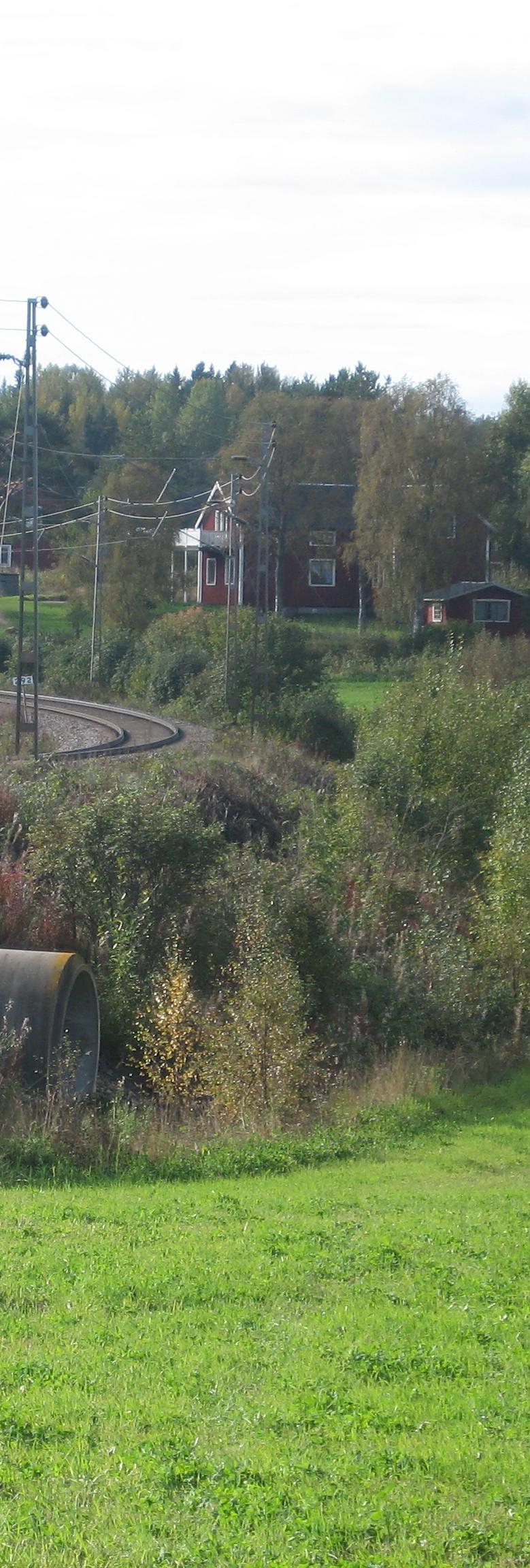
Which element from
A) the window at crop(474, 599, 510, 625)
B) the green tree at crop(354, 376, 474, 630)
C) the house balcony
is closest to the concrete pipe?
the green tree at crop(354, 376, 474, 630)

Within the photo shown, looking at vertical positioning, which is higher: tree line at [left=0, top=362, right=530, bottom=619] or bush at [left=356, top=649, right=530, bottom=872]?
tree line at [left=0, top=362, right=530, bottom=619]

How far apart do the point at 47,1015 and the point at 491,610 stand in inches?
2653

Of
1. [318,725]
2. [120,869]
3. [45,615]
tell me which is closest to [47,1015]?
[120,869]

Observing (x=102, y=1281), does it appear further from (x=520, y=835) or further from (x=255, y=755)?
(x=255, y=755)

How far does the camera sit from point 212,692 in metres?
54.2

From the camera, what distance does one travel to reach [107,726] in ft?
146

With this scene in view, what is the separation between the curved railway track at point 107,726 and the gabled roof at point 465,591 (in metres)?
29.9

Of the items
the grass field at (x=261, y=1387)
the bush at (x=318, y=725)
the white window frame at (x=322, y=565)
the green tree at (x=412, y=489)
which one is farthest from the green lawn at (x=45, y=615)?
the grass field at (x=261, y=1387)

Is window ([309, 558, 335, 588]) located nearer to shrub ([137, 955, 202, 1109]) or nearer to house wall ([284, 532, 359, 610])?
house wall ([284, 532, 359, 610])

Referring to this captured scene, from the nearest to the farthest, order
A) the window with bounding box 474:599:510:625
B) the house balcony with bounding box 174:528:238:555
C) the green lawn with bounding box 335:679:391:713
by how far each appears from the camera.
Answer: the green lawn with bounding box 335:679:391:713
the window with bounding box 474:599:510:625
the house balcony with bounding box 174:528:238:555

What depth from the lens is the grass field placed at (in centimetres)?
499

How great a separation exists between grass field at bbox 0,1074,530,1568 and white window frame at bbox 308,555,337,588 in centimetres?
8056

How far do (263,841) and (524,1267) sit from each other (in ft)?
62.3

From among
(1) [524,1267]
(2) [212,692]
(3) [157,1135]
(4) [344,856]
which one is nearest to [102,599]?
(2) [212,692]
